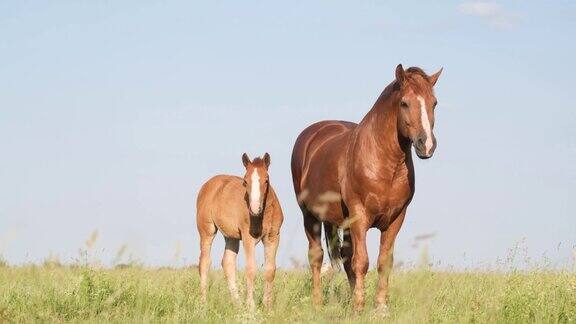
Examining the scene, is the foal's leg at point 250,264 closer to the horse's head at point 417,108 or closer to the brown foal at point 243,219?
the brown foal at point 243,219

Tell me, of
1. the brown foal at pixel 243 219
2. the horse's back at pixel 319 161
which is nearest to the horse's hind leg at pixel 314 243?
the horse's back at pixel 319 161

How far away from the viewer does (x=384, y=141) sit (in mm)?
9000

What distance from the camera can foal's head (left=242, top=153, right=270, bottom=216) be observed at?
10250mm

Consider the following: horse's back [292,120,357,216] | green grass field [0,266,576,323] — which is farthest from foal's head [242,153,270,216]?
green grass field [0,266,576,323]

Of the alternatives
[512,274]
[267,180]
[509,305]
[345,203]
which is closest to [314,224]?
[267,180]

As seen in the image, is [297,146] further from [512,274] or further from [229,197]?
[512,274]

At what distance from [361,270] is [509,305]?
61.6 inches

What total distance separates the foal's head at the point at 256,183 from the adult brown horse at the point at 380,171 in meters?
0.65

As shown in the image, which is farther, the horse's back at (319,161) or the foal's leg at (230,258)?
the foal's leg at (230,258)

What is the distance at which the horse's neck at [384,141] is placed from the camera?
8930 mm

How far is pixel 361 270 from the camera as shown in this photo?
28.6ft

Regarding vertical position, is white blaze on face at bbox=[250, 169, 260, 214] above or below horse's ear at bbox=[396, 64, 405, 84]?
below

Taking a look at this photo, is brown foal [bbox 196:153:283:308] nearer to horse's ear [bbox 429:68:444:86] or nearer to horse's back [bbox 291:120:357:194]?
horse's back [bbox 291:120:357:194]

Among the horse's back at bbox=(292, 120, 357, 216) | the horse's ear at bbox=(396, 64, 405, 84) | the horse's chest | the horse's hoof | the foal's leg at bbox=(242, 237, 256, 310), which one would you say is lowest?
the horse's hoof
